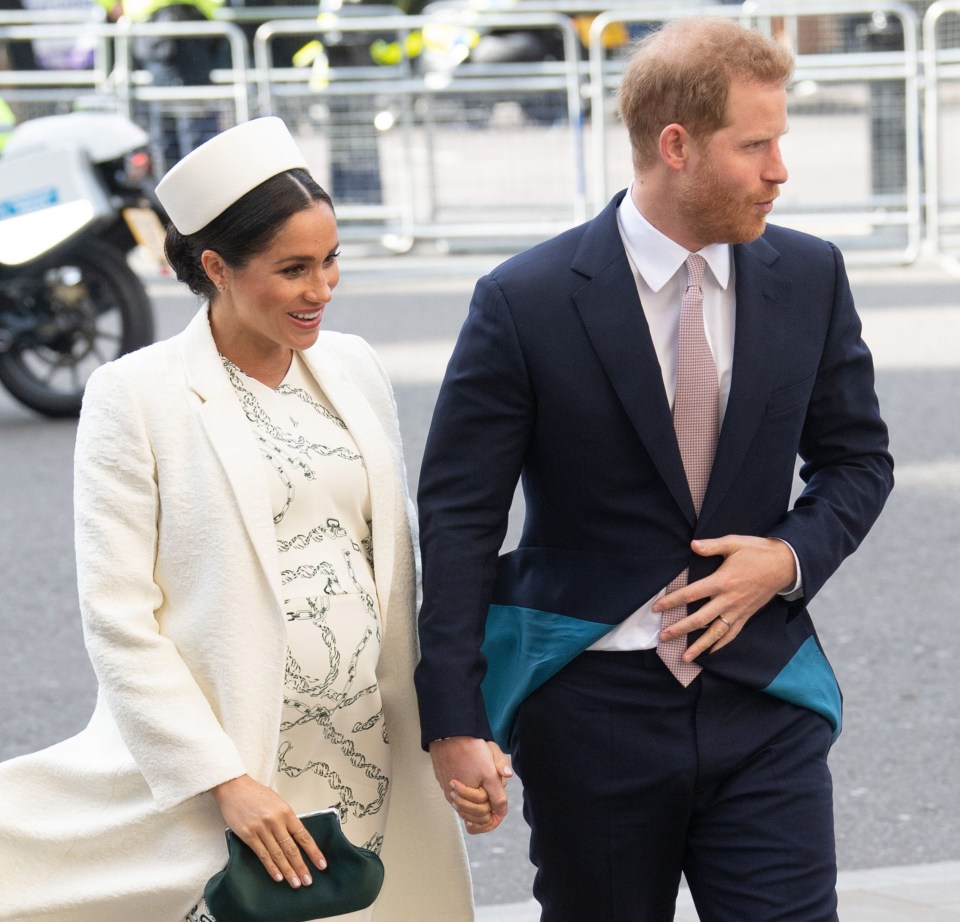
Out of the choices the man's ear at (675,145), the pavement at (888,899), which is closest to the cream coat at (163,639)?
the man's ear at (675,145)

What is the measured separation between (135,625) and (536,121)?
10.7m

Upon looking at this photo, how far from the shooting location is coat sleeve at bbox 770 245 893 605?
2633mm

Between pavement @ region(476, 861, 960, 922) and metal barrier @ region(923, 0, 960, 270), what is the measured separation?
8.37 m

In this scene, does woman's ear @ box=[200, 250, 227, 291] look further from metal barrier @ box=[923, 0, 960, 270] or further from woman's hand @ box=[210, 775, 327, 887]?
metal barrier @ box=[923, 0, 960, 270]

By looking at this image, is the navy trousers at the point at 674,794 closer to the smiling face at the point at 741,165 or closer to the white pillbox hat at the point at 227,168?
the smiling face at the point at 741,165

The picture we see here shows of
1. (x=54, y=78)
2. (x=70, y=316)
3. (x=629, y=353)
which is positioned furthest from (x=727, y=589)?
(x=54, y=78)

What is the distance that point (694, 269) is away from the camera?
2561 millimetres

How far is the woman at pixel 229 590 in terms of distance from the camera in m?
2.44

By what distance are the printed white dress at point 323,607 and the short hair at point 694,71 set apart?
0.62m

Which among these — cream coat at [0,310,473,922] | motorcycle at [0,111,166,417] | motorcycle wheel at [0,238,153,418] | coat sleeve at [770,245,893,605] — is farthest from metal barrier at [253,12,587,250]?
cream coat at [0,310,473,922]

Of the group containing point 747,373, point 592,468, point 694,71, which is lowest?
point 592,468

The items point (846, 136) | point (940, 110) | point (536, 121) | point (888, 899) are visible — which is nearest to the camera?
point (888, 899)

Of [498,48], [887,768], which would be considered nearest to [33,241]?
[887,768]

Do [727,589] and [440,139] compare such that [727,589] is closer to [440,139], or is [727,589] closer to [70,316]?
[70,316]
